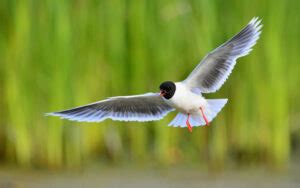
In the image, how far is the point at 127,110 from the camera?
4148mm

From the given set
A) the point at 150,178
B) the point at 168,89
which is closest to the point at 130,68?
the point at 150,178

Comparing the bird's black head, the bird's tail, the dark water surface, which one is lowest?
the dark water surface

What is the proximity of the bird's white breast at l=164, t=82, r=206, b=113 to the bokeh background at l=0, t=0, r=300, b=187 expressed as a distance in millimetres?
2094

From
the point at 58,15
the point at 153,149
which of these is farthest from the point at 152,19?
the point at 153,149

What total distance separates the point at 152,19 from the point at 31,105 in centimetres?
101

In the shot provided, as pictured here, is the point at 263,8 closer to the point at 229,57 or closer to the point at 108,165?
the point at 108,165

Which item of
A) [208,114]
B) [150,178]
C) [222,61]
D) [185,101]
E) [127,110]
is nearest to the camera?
[185,101]

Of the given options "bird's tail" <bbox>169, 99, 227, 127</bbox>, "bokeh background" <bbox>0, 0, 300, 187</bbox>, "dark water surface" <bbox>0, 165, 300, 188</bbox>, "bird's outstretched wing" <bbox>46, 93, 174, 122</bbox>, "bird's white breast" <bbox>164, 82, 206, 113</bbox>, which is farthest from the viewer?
"dark water surface" <bbox>0, 165, 300, 188</bbox>

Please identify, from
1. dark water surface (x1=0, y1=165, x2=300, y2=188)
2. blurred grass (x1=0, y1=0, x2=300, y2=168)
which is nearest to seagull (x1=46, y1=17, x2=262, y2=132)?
blurred grass (x1=0, y1=0, x2=300, y2=168)

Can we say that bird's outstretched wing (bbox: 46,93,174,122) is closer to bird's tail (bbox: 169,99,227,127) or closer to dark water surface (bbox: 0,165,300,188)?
bird's tail (bbox: 169,99,227,127)

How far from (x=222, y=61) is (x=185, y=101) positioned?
1.34 ft

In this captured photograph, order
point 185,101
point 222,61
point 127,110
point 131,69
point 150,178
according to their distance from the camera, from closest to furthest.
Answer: point 185,101, point 222,61, point 127,110, point 131,69, point 150,178

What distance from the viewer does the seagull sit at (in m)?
3.62

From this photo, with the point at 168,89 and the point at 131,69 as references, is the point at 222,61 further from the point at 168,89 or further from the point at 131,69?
the point at 131,69
